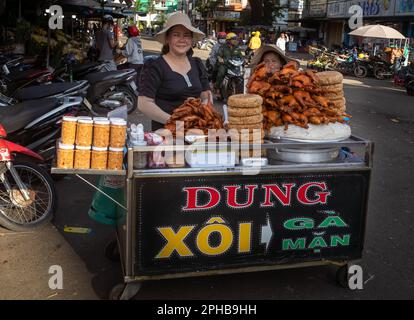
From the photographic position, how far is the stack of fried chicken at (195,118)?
3066mm

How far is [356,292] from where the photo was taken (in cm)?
339

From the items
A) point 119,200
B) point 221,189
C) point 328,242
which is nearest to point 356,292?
point 328,242

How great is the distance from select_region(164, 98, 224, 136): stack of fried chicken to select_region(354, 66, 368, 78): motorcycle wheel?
743 inches

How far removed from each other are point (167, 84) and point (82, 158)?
3.64 ft

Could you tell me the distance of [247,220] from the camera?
10.0 feet

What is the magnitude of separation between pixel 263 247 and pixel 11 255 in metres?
2.11

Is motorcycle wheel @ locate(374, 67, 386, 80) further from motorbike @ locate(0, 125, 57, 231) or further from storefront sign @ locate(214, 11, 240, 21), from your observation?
storefront sign @ locate(214, 11, 240, 21)

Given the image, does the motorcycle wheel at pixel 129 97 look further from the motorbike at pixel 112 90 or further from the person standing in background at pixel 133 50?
the person standing in background at pixel 133 50

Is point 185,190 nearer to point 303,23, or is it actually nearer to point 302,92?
point 302,92

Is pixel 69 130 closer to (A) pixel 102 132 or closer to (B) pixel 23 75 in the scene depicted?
(A) pixel 102 132

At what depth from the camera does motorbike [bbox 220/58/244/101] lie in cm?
1155

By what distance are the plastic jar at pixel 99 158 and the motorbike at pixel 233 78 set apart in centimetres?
886

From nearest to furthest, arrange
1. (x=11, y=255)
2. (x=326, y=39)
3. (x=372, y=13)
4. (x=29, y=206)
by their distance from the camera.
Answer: (x=11, y=255), (x=29, y=206), (x=372, y=13), (x=326, y=39)

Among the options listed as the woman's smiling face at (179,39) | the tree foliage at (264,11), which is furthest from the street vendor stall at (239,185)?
the tree foliage at (264,11)
